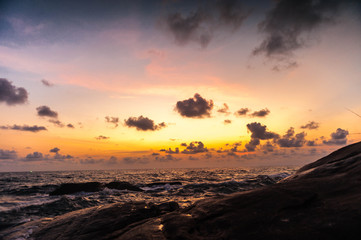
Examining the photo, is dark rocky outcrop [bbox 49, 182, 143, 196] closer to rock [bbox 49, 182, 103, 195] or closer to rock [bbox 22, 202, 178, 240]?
rock [bbox 49, 182, 103, 195]

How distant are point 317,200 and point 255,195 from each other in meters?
1.37

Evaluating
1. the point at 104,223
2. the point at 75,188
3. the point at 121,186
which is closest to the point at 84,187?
the point at 75,188

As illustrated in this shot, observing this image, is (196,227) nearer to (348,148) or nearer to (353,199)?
(353,199)

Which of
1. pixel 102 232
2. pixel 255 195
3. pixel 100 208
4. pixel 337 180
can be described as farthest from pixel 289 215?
pixel 100 208

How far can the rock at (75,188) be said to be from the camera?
22.4 metres

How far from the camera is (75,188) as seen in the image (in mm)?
23266

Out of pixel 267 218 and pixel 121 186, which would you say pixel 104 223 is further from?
pixel 121 186

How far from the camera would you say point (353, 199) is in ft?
13.0

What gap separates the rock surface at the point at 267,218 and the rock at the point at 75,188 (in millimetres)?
17800

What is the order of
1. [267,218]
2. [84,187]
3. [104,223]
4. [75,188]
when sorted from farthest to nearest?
[84,187], [75,188], [104,223], [267,218]

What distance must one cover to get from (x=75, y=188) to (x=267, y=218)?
24.1 metres

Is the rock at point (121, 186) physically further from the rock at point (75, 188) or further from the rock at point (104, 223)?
the rock at point (104, 223)

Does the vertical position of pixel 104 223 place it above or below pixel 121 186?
above

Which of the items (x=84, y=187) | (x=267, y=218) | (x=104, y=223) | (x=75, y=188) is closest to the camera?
(x=267, y=218)
